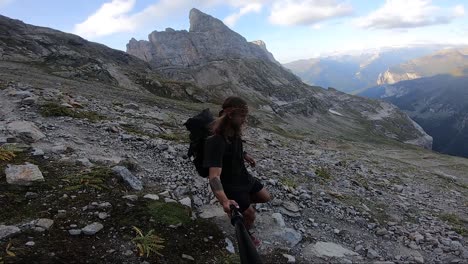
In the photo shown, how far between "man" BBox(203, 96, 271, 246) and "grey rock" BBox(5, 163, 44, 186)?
5296 millimetres

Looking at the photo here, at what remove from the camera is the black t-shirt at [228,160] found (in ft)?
20.9

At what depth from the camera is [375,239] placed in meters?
10.2

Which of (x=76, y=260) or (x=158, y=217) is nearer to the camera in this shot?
(x=76, y=260)

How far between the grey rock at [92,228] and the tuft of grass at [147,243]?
2.36 feet

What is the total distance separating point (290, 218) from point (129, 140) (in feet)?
25.2

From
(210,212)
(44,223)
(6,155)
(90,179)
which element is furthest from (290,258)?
(6,155)

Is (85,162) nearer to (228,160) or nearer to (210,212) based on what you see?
(210,212)

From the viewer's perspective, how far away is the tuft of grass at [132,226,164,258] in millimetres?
7234

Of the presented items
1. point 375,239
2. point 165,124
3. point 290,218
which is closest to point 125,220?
point 290,218

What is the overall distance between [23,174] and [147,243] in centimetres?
420

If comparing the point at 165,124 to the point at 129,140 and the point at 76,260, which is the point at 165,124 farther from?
the point at 76,260

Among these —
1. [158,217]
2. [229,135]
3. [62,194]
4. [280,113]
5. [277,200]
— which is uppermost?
[229,135]

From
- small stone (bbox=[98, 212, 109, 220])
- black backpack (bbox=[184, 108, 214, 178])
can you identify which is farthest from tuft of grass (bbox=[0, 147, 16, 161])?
black backpack (bbox=[184, 108, 214, 178])

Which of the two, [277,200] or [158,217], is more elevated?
[158,217]
